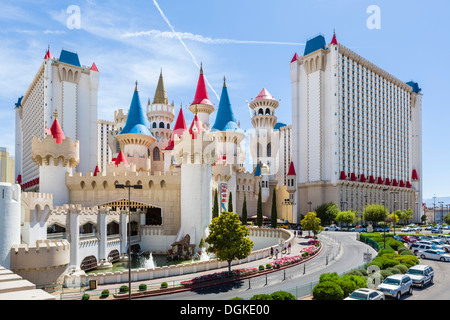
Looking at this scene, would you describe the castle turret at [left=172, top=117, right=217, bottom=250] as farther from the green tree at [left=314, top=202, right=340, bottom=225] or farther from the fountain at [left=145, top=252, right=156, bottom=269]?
the green tree at [left=314, top=202, right=340, bottom=225]

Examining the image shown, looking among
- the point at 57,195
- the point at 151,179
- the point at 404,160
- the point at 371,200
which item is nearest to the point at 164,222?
the point at 151,179

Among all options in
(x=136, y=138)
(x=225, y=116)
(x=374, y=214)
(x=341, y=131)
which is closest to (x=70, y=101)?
(x=136, y=138)

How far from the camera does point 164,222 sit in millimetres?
48375

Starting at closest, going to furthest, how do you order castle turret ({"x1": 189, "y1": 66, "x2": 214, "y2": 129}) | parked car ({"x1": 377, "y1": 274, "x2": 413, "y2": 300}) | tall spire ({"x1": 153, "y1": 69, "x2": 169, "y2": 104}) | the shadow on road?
1. parked car ({"x1": 377, "y1": 274, "x2": 413, "y2": 300})
2. the shadow on road
3. castle turret ({"x1": 189, "y1": 66, "x2": 214, "y2": 129})
4. tall spire ({"x1": 153, "y1": 69, "x2": 169, "y2": 104})

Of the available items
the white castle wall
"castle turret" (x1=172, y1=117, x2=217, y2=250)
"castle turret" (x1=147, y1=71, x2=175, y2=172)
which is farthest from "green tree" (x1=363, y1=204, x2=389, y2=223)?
the white castle wall

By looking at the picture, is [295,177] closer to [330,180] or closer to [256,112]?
[330,180]

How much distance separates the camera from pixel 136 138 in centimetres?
6412

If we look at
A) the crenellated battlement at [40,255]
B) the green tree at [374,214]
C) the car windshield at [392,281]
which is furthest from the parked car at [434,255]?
the green tree at [374,214]

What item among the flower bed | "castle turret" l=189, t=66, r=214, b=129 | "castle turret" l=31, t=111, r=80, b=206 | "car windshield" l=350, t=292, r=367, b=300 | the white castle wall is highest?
"castle turret" l=189, t=66, r=214, b=129

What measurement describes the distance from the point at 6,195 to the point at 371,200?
8611 centimetres

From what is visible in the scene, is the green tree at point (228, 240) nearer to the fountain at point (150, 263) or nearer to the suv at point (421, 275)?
the fountain at point (150, 263)

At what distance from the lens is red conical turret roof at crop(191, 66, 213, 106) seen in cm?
7791

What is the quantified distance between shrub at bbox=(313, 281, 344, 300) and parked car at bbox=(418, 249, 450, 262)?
2155 cm
